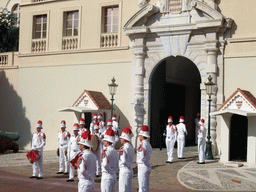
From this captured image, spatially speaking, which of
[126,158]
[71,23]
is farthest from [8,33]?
[126,158]

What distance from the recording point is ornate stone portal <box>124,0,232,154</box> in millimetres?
19469

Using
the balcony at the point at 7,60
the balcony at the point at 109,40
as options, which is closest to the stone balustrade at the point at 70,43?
the balcony at the point at 109,40

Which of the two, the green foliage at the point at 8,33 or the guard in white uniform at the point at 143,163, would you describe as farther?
the green foliage at the point at 8,33

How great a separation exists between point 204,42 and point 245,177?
26.7 ft

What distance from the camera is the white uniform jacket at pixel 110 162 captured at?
328 inches

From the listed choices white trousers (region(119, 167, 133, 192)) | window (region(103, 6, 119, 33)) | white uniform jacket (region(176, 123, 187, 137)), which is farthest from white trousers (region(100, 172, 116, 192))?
window (region(103, 6, 119, 33))

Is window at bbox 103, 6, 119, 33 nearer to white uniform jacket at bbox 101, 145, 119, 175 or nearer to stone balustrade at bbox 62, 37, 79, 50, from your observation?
stone balustrade at bbox 62, 37, 79, 50

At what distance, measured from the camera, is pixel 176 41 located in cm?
2052

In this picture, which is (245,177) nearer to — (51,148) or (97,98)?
(97,98)

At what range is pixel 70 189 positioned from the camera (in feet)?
38.7

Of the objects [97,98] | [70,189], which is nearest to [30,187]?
[70,189]

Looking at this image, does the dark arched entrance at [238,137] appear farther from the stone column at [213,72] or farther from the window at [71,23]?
the window at [71,23]

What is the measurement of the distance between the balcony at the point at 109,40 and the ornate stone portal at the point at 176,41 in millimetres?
1216

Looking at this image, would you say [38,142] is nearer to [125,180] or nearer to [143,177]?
[143,177]
